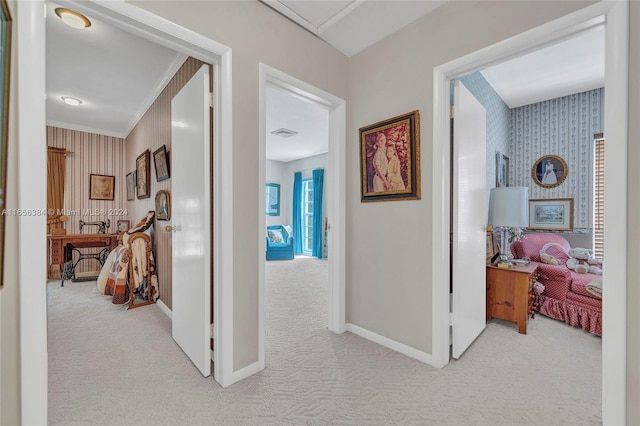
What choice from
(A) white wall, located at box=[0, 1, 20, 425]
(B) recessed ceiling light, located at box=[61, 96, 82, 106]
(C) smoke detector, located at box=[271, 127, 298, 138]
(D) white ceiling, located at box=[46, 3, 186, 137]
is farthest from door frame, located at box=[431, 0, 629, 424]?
(B) recessed ceiling light, located at box=[61, 96, 82, 106]

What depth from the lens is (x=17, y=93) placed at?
1.10 meters

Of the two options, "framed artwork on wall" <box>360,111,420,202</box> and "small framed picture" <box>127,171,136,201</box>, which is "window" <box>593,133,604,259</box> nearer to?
"framed artwork on wall" <box>360,111,420,202</box>

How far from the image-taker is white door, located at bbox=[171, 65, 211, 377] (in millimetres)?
1819

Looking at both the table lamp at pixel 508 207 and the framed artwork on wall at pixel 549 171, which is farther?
the framed artwork on wall at pixel 549 171

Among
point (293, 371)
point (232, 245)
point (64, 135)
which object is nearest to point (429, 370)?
point (293, 371)

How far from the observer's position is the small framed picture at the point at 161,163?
289cm

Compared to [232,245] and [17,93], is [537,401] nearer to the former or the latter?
[232,245]

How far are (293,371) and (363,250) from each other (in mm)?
1081

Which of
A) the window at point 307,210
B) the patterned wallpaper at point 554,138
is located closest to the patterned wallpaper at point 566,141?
the patterned wallpaper at point 554,138

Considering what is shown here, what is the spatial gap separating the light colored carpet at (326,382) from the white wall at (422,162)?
0.32 meters

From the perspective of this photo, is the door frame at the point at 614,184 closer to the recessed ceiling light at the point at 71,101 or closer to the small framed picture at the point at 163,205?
the small framed picture at the point at 163,205

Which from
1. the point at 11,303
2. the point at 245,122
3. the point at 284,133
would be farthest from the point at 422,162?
the point at 284,133

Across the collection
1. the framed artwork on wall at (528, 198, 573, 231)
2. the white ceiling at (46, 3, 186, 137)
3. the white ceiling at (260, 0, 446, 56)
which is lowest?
the framed artwork on wall at (528, 198, 573, 231)

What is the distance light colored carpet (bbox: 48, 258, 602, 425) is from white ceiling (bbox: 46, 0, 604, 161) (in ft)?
6.74
